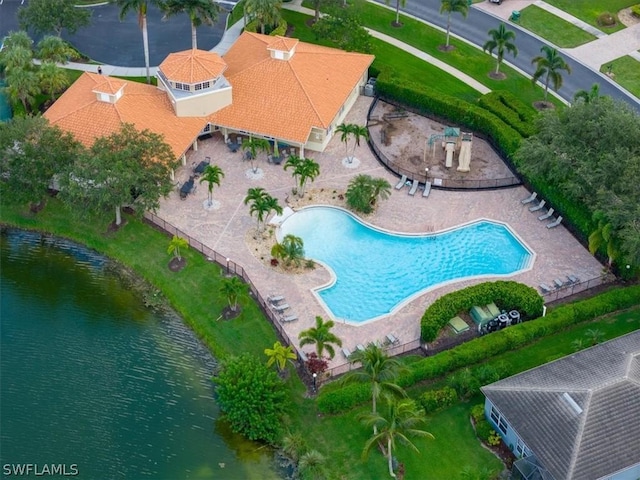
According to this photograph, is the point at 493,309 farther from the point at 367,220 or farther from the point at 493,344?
the point at 367,220

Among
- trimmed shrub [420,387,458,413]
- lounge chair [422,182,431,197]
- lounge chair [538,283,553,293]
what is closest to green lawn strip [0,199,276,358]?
trimmed shrub [420,387,458,413]

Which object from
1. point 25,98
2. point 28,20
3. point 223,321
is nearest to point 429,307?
point 223,321

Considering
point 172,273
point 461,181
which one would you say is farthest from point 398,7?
point 172,273

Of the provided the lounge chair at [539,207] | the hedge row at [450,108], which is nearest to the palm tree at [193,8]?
the hedge row at [450,108]

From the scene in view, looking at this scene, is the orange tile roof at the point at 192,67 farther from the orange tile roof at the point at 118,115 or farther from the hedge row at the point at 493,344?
the hedge row at the point at 493,344

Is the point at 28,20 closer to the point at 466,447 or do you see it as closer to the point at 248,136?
the point at 248,136

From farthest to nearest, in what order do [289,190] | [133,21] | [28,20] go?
[133,21], [28,20], [289,190]
